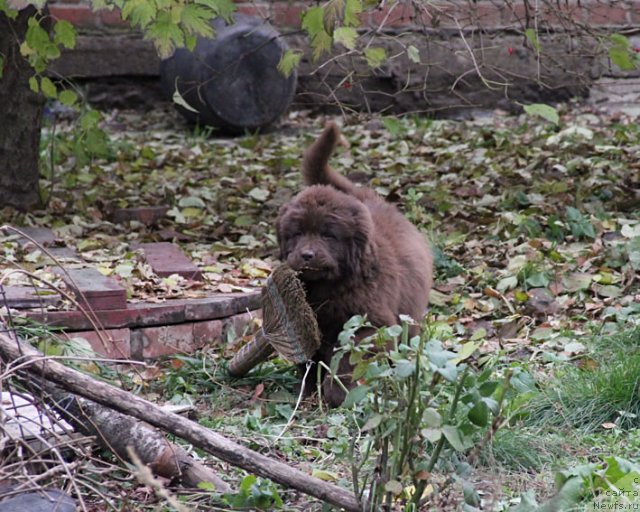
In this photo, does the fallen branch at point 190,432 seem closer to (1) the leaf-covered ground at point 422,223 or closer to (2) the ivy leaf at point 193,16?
(1) the leaf-covered ground at point 422,223

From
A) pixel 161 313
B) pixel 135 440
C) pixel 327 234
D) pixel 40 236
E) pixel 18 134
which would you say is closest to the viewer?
pixel 135 440

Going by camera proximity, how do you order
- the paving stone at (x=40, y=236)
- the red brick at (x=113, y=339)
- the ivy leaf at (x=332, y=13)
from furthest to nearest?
the paving stone at (x=40, y=236)
the red brick at (x=113, y=339)
the ivy leaf at (x=332, y=13)

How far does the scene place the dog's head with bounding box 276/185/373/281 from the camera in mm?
4152

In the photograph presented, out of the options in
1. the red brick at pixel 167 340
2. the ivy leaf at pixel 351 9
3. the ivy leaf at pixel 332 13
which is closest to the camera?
the ivy leaf at pixel 332 13

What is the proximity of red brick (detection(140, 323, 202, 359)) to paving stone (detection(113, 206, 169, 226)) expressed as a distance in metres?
1.96

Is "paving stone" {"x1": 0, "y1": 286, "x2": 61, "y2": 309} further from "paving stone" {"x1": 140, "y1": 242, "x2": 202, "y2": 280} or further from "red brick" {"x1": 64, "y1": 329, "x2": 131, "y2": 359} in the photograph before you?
"paving stone" {"x1": 140, "y1": 242, "x2": 202, "y2": 280}

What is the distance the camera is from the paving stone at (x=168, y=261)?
523 cm

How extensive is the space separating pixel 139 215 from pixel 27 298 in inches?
88.1

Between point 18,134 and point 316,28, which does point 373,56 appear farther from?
point 18,134

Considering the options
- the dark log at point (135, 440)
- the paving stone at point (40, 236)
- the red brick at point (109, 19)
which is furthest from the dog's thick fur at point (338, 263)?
the red brick at point (109, 19)

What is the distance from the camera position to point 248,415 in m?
3.91

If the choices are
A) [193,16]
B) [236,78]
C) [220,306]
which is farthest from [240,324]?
[236,78]

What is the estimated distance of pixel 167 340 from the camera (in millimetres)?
4688

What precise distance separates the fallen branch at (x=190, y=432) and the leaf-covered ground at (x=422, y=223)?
34cm
